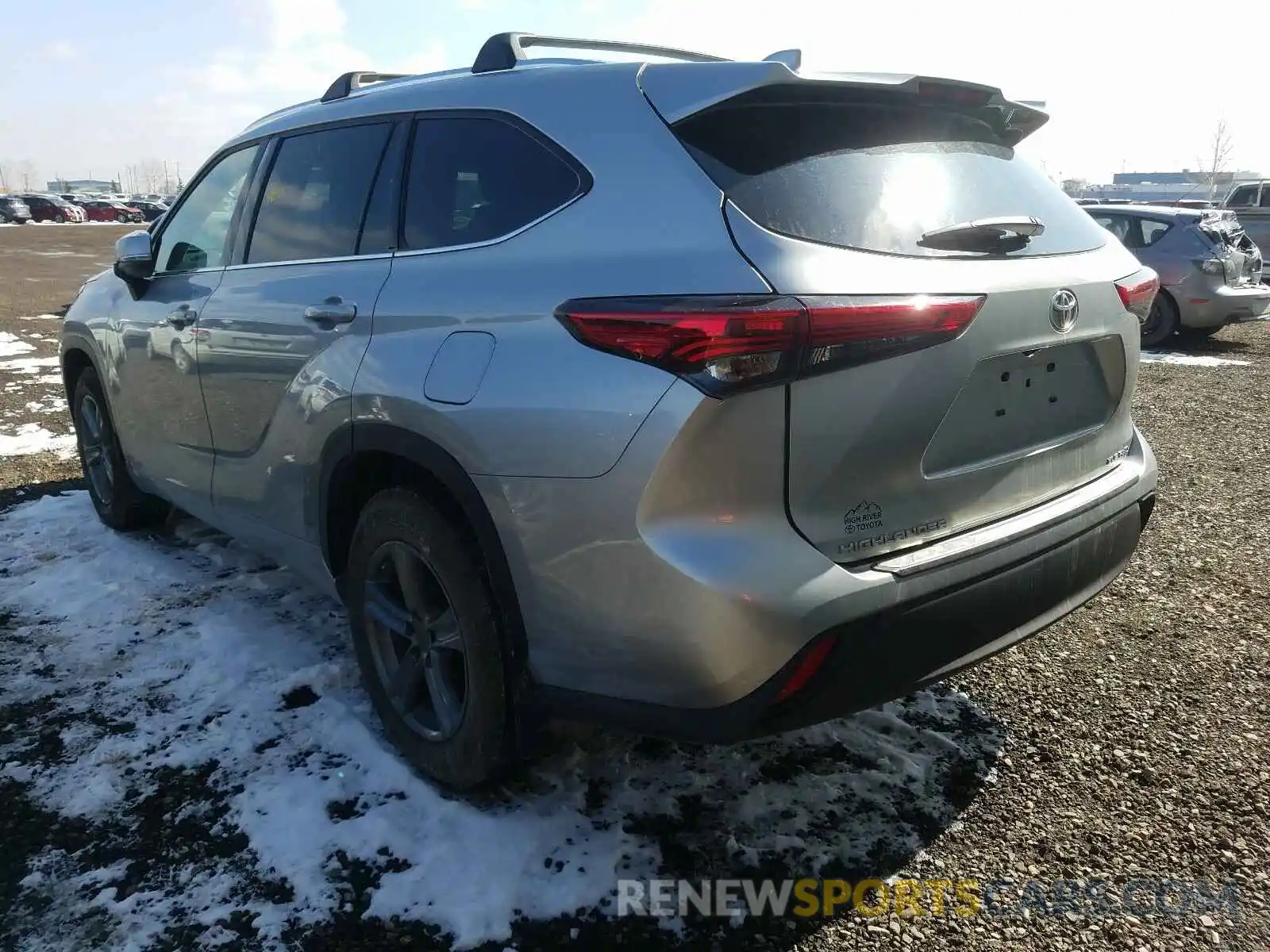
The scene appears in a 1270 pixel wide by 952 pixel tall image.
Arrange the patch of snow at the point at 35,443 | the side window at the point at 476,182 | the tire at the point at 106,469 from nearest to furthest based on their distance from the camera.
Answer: the side window at the point at 476,182 < the tire at the point at 106,469 < the patch of snow at the point at 35,443

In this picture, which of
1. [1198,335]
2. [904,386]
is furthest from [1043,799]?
[1198,335]

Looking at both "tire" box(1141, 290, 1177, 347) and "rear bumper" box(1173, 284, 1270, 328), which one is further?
"tire" box(1141, 290, 1177, 347)

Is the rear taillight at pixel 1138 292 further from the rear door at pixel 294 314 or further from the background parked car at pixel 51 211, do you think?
the background parked car at pixel 51 211

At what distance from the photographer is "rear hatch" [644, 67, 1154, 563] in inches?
74.7

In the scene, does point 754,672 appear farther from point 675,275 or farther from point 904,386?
point 675,275

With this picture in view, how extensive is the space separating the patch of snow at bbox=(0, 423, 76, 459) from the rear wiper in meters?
5.78

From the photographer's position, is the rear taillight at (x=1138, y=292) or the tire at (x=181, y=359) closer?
the rear taillight at (x=1138, y=292)

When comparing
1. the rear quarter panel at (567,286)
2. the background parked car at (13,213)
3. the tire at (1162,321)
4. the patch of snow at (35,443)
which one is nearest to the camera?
the rear quarter panel at (567,286)

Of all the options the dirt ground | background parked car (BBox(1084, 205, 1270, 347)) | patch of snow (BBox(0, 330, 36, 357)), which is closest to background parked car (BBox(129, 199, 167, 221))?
the dirt ground

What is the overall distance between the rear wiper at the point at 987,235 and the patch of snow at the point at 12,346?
10030 millimetres

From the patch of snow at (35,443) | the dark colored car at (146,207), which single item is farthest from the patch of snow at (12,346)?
the dark colored car at (146,207)

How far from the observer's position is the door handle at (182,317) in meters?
3.46

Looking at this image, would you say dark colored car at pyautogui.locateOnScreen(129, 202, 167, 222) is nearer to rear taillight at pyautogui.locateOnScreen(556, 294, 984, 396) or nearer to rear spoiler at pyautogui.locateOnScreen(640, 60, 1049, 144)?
rear spoiler at pyautogui.locateOnScreen(640, 60, 1049, 144)

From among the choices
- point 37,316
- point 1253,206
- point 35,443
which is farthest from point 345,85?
point 1253,206
